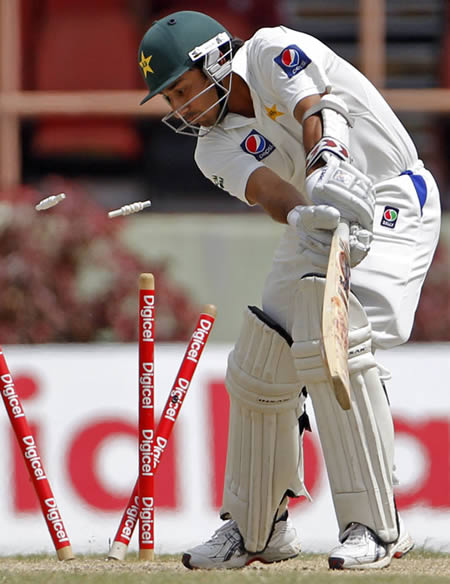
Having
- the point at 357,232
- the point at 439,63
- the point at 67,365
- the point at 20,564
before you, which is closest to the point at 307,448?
the point at 67,365

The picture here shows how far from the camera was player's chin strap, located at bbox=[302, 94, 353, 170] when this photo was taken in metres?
3.80

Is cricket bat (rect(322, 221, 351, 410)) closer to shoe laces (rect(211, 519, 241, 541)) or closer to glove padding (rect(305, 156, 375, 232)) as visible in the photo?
glove padding (rect(305, 156, 375, 232))

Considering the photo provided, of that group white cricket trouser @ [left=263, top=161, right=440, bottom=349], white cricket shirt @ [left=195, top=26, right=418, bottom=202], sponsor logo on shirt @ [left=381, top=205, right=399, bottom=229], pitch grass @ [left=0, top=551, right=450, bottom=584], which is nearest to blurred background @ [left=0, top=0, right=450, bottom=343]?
pitch grass @ [left=0, top=551, right=450, bottom=584]

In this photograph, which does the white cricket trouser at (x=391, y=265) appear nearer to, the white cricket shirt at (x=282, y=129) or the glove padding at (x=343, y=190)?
the white cricket shirt at (x=282, y=129)

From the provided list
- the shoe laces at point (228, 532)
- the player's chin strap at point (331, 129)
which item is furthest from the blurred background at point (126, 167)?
the player's chin strap at point (331, 129)

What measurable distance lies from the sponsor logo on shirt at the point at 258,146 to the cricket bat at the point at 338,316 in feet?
1.48

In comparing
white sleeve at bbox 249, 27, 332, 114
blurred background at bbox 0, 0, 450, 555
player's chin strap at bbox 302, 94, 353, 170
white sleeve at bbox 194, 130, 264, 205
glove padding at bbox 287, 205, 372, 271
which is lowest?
blurred background at bbox 0, 0, 450, 555

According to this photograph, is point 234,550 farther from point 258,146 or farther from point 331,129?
point 331,129

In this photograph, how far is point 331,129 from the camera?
382 cm

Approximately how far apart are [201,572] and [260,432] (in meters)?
0.47

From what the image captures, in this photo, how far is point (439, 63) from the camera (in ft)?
32.1

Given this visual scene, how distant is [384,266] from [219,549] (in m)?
0.97

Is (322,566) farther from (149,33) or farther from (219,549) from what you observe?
(149,33)

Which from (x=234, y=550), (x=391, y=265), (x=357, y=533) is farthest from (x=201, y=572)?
(x=391, y=265)
